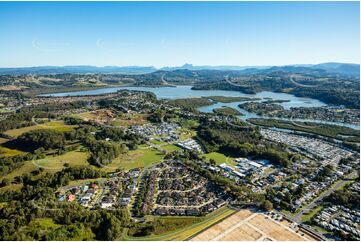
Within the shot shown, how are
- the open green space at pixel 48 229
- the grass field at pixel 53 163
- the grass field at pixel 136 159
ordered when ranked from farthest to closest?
the grass field at pixel 136 159 < the grass field at pixel 53 163 < the open green space at pixel 48 229

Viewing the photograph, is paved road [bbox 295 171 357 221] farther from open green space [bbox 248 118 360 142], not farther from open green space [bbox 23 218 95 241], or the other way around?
open green space [bbox 248 118 360 142]

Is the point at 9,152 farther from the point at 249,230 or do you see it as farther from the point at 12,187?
the point at 249,230

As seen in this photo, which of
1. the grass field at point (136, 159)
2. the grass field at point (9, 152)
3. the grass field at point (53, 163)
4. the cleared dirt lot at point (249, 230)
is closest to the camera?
the cleared dirt lot at point (249, 230)

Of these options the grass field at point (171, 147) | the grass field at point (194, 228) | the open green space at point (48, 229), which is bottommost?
the grass field at point (194, 228)

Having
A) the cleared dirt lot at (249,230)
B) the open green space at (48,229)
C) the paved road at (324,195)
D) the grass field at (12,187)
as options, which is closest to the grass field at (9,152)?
the grass field at (12,187)

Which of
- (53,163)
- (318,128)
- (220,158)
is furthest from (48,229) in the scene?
(318,128)

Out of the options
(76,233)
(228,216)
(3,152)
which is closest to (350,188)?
(228,216)

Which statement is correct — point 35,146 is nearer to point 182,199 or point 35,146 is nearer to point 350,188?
point 182,199

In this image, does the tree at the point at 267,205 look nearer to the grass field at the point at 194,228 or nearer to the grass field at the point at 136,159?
the grass field at the point at 194,228
